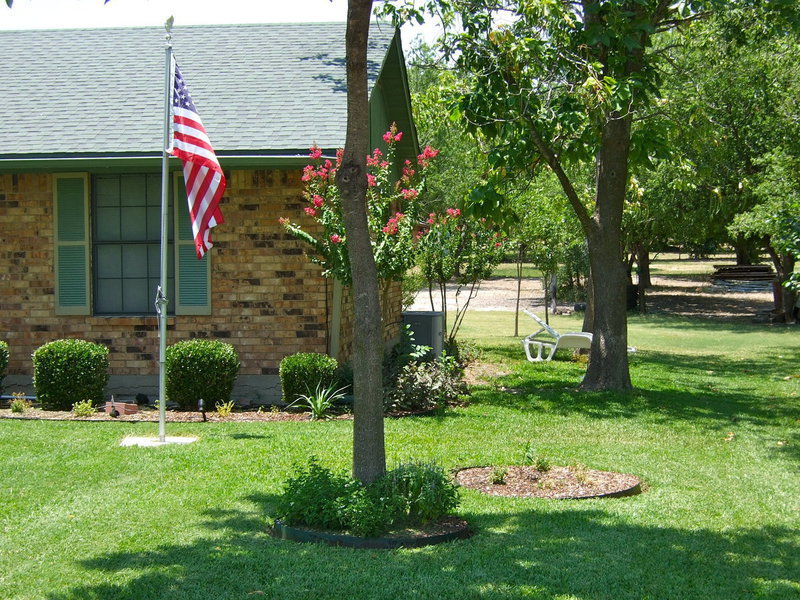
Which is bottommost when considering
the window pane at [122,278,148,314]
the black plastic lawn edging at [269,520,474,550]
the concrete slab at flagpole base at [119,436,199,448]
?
the black plastic lawn edging at [269,520,474,550]

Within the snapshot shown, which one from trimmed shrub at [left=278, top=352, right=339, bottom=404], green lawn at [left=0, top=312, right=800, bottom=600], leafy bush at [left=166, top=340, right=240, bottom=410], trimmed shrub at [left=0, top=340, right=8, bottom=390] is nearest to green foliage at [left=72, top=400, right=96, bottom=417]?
green lawn at [left=0, top=312, right=800, bottom=600]

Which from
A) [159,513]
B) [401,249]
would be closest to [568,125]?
[401,249]

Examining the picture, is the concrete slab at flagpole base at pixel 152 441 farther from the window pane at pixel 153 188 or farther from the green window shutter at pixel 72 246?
the window pane at pixel 153 188

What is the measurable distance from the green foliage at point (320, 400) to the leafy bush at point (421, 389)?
0.64 m

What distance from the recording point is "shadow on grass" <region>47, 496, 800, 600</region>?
4.94 m

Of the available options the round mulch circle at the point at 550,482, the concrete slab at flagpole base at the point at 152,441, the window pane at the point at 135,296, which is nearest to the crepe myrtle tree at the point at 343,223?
the window pane at the point at 135,296

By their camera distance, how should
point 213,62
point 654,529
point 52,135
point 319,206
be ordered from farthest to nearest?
1. point 213,62
2. point 52,135
3. point 319,206
4. point 654,529

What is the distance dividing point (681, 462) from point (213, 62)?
8961 mm

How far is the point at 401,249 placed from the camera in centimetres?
1117

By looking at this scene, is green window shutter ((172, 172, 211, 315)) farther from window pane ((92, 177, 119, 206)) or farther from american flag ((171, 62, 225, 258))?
american flag ((171, 62, 225, 258))

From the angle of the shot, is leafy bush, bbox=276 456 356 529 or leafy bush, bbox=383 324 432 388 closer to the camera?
leafy bush, bbox=276 456 356 529

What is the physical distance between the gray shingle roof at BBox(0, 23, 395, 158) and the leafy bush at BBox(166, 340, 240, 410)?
7.97 ft

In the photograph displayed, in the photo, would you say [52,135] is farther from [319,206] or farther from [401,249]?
[401,249]

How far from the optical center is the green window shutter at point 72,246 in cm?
1189
